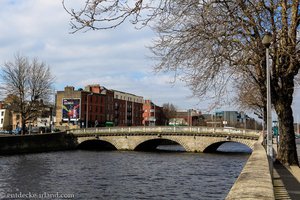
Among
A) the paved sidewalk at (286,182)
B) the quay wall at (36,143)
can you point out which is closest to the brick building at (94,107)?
the quay wall at (36,143)

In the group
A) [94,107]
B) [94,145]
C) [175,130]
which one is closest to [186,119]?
[94,107]

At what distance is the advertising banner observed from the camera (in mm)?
94625

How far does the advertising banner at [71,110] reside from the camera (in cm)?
9462

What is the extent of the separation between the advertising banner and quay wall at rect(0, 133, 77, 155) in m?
29.4

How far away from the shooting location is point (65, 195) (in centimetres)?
1895

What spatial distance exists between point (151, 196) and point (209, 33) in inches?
370

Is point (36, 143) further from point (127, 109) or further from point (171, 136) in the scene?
point (127, 109)

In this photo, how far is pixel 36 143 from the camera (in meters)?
52.9

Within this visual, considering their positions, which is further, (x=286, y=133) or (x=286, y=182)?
(x=286, y=133)

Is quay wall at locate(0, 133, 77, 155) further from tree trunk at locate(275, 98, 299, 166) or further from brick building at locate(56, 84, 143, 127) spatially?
tree trunk at locate(275, 98, 299, 166)

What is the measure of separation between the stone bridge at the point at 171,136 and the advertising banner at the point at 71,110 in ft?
86.8

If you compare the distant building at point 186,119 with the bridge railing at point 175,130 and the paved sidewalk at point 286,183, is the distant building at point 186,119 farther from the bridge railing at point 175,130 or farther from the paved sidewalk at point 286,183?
the paved sidewalk at point 286,183

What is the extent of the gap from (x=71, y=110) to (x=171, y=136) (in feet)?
137

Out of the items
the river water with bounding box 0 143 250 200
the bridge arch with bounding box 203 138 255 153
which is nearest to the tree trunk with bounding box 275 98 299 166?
the river water with bounding box 0 143 250 200
